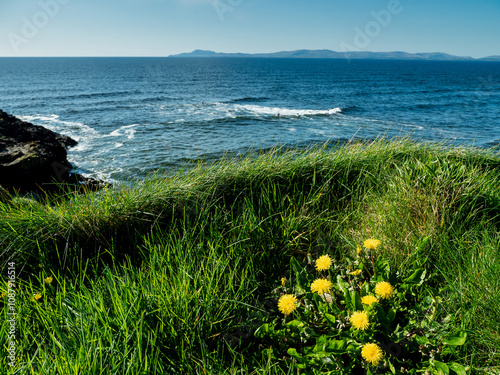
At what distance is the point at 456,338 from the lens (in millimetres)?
1788

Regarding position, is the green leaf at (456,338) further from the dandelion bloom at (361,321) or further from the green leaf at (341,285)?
the green leaf at (341,285)

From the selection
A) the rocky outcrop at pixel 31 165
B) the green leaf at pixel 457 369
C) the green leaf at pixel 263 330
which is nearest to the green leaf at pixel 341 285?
the green leaf at pixel 263 330

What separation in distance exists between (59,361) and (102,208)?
1626 millimetres

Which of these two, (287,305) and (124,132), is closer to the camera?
(287,305)

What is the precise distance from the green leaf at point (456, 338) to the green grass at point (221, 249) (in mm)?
100

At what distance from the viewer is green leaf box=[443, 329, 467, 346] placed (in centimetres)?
176

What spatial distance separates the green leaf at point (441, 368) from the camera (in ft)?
5.42

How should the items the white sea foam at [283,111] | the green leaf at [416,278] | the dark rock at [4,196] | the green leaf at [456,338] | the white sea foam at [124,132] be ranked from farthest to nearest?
the white sea foam at [283,111] < the white sea foam at [124,132] < the dark rock at [4,196] < the green leaf at [416,278] < the green leaf at [456,338]

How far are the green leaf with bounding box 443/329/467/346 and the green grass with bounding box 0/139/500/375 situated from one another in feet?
0.33

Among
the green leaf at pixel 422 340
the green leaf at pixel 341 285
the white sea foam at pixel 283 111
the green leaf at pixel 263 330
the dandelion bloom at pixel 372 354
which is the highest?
the dandelion bloom at pixel 372 354

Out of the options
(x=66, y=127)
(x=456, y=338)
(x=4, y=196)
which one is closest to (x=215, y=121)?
(x=66, y=127)

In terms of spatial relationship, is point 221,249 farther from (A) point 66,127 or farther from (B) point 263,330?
(A) point 66,127

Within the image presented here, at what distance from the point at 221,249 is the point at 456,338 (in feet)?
5.60

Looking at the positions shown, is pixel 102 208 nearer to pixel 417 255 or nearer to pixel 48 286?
pixel 48 286
